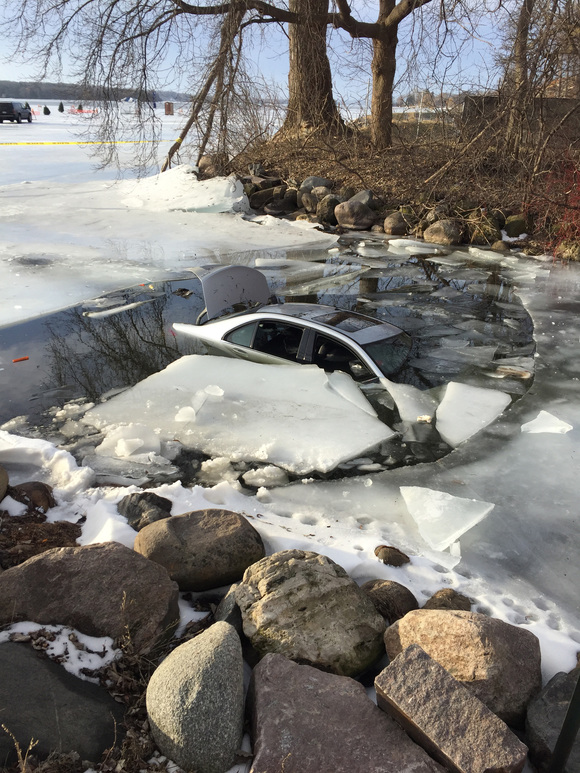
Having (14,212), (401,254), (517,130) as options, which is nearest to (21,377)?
(401,254)

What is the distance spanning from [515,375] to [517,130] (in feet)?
45.7

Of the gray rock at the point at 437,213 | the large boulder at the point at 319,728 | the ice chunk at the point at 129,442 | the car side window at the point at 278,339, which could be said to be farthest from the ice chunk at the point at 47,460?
the gray rock at the point at 437,213

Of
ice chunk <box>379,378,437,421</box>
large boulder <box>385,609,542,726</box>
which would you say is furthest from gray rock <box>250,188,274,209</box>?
large boulder <box>385,609,542,726</box>

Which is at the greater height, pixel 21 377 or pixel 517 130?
pixel 517 130

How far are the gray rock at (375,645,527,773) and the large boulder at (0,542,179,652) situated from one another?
1.61 meters

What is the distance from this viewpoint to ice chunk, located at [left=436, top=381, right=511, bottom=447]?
297 inches

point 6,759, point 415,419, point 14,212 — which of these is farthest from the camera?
point 14,212

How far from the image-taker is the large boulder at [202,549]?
4.82m

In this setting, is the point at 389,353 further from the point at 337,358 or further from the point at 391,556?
the point at 391,556

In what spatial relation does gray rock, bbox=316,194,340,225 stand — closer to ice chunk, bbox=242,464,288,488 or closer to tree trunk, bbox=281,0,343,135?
tree trunk, bbox=281,0,343,135

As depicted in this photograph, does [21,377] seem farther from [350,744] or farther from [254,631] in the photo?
[350,744]

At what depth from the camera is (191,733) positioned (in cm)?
334

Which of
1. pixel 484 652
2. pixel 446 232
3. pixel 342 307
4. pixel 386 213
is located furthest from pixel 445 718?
pixel 386 213

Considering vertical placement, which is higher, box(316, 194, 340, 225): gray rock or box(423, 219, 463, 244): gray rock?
box(316, 194, 340, 225): gray rock
